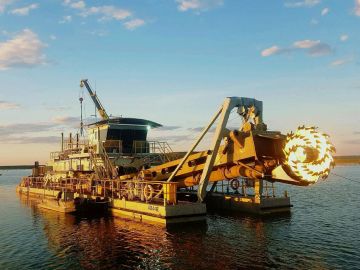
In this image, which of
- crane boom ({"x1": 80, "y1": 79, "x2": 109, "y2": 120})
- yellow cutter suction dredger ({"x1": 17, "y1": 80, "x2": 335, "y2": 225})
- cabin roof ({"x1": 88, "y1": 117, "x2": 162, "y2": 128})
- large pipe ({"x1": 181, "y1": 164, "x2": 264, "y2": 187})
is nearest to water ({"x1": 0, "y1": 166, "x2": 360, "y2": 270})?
yellow cutter suction dredger ({"x1": 17, "y1": 80, "x2": 335, "y2": 225})

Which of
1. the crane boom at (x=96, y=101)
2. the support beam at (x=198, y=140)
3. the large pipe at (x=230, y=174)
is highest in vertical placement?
the crane boom at (x=96, y=101)

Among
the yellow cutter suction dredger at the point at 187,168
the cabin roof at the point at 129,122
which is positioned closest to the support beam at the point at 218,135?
the yellow cutter suction dredger at the point at 187,168

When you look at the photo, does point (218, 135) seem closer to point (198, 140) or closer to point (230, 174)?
point (198, 140)

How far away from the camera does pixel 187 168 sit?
110ft

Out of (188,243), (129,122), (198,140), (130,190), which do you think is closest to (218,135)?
(198,140)

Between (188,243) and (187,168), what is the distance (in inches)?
357

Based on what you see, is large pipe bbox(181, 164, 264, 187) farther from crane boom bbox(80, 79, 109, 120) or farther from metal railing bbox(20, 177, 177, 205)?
crane boom bbox(80, 79, 109, 120)

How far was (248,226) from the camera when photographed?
31.4 m

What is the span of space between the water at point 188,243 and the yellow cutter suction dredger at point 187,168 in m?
1.93

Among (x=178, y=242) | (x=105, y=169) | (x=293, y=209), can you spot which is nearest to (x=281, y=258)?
(x=178, y=242)

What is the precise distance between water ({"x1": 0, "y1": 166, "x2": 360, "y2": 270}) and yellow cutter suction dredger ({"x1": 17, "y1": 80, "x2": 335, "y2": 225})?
6.34 ft

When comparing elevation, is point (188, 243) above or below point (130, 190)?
below

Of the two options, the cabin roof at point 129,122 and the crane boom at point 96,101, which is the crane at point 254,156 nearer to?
the cabin roof at point 129,122

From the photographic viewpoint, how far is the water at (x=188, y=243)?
21.5m
